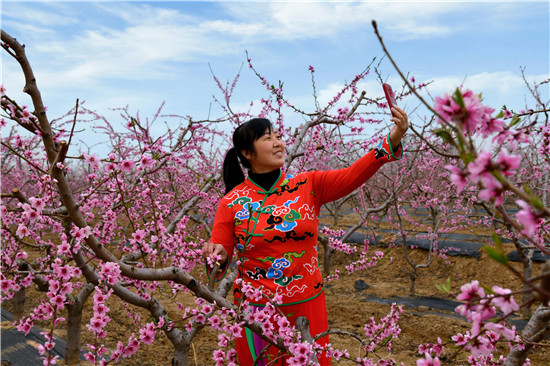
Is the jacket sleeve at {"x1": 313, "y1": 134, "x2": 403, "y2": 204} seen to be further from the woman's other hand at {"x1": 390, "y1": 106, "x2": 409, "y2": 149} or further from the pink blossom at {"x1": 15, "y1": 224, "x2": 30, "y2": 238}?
the pink blossom at {"x1": 15, "y1": 224, "x2": 30, "y2": 238}

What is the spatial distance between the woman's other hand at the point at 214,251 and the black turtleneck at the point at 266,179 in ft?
1.65

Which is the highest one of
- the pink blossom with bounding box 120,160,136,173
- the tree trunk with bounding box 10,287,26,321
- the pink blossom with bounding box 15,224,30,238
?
the pink blossom with bounding box 120,160,136,173

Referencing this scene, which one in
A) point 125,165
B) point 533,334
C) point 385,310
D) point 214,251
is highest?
point 125,165

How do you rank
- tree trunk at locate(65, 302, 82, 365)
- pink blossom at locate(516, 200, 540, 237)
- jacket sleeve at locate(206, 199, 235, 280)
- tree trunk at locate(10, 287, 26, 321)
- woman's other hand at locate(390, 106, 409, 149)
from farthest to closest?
tree trunk at locate(10, 287, 26, 321) < tree trunk at locate(65, 302, 82, 365) < jacket sleeve at locate(206, 199, 235, 280) < woman's other hand at locate(390, 106, 409, 149) < pink blossom at locate(516, 200, 540, 237)

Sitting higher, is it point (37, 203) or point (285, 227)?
point (37, 203)

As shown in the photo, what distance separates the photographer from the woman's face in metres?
2.45

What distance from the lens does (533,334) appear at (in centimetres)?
192

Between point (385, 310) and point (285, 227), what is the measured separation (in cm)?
468

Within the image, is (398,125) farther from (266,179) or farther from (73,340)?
(73,340)

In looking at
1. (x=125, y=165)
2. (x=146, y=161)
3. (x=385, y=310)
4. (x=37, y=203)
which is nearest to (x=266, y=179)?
(x=146, y=161)

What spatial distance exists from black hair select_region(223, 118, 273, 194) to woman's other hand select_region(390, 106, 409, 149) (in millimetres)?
845

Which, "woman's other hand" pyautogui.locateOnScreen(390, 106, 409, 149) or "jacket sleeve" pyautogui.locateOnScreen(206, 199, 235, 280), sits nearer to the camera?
"woman's other hand" pyautogui.locateOnScreen(390, 106, 409, 149)

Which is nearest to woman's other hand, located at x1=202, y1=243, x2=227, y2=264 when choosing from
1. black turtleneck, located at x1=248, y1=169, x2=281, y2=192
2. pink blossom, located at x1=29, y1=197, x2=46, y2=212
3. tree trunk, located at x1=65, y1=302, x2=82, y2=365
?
black turtleneck, located at x1=248, y1=169, x2=281, y2=192

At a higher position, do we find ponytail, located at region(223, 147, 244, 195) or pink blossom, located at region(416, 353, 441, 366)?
ponytail, located at region(223, 147, 244, 195)
